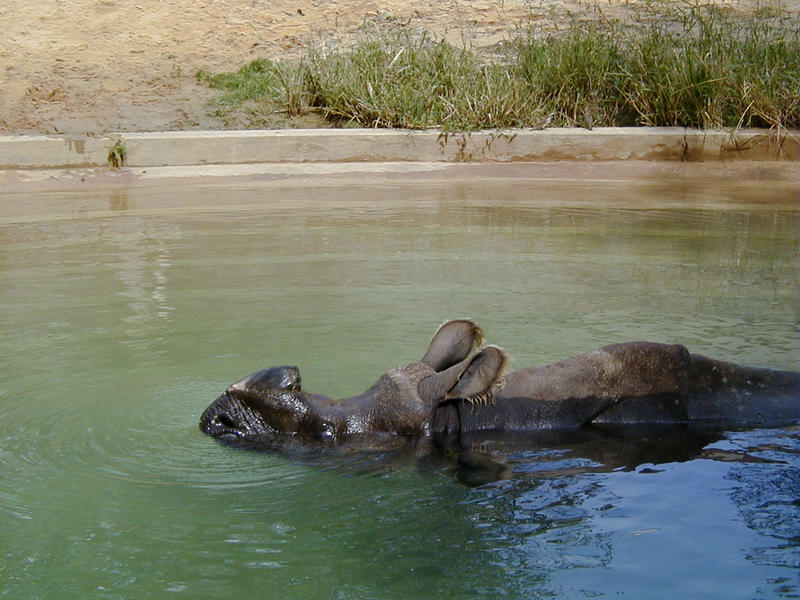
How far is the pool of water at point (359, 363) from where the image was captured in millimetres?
3248

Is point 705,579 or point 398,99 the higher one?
point 398,99

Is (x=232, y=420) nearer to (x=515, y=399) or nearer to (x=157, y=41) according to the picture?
(x=515, y=399)

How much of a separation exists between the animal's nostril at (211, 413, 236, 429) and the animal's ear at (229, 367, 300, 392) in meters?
0.13

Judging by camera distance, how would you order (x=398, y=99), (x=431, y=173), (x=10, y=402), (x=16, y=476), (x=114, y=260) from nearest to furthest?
(x=16, y=476) → (x=10, y=402) → (x=114, y=260) → (x=431, y=173) → (x=398, y=99)

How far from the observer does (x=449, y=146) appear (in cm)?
1079

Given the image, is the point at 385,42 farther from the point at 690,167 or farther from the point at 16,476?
the point at 16,476

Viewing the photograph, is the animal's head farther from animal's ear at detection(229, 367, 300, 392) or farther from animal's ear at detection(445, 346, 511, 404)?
animal's ear at detection(445, 346, 511, 404)

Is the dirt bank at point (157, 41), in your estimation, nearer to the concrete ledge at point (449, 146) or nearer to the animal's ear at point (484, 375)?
the concrete ledge at point (449, 146)

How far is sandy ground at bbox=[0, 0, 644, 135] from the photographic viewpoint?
38.2 feet

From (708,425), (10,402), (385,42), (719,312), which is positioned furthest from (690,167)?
(10,402)

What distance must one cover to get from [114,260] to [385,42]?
6.05m

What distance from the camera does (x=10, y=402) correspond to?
4637 mm

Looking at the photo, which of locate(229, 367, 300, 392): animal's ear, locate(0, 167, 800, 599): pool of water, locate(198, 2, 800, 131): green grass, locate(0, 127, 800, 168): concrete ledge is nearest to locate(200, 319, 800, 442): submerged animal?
locate(229, 367, 300, 392): animal's ear

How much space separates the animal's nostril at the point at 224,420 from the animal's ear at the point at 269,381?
0.13 meters
